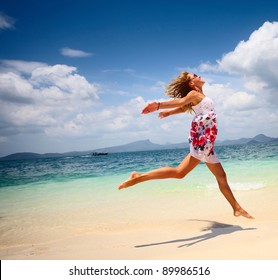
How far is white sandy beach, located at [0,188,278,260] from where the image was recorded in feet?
9.64

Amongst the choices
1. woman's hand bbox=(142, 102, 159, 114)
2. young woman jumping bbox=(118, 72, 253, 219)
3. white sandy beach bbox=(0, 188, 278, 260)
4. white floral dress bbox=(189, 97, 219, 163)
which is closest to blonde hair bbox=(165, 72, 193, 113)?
young woman jumping bbox=(118, 72, 253, 219)

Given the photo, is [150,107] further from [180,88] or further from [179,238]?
[179,238]

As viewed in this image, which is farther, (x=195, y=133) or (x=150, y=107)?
(x=195, y=133)

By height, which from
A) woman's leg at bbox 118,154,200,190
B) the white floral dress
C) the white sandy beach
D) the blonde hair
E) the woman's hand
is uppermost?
the blonde hair

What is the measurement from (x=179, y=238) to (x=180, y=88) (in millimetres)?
2315

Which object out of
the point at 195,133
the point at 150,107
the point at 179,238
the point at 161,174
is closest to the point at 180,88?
the point at 195,133

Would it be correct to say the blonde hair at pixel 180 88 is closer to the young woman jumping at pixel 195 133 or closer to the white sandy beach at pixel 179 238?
the young woman jumping at pixel 195 133

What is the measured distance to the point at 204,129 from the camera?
4203 millimetres

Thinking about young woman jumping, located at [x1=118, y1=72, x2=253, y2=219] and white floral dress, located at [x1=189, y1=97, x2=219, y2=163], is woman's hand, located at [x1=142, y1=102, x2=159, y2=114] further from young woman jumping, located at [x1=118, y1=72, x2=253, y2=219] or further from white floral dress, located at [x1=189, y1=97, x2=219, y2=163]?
white floral dress, located at [x1=189, y1=97, x2=219, y2=163]

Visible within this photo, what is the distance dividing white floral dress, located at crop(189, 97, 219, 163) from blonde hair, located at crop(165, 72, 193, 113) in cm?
24

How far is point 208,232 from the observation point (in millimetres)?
4262
